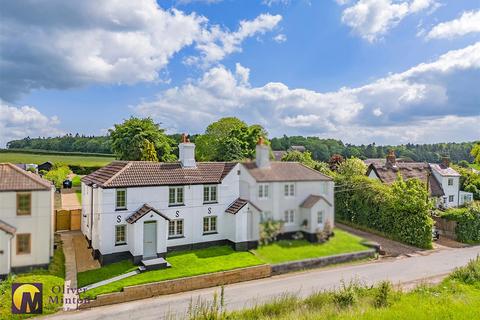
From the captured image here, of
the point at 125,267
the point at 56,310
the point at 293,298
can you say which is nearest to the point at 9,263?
the point at 56,310

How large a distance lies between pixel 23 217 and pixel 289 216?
2617mm

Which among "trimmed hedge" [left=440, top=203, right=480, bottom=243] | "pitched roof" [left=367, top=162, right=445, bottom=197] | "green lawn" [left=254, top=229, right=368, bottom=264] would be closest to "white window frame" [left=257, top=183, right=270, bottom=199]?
"green lawn" [left=254, top=229, right=368, bottom=264]

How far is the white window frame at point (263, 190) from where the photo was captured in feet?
10.3

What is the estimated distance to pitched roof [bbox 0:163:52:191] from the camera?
3.22m

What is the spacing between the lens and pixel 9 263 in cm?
350

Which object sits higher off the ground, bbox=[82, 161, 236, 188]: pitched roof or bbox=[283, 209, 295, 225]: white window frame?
bbox=[82, 161, 236, 188]: pitched roof

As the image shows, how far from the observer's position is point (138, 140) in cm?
580

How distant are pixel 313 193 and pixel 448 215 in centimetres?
1190

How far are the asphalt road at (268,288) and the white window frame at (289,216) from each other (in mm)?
1295

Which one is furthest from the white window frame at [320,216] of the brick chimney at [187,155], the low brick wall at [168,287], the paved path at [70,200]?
the paved path at [70,200]

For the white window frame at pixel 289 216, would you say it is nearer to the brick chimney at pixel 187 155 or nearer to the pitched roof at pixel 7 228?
the pitched roof at pixel 7 228

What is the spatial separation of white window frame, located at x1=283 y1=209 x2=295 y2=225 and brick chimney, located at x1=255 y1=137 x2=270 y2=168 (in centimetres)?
48
